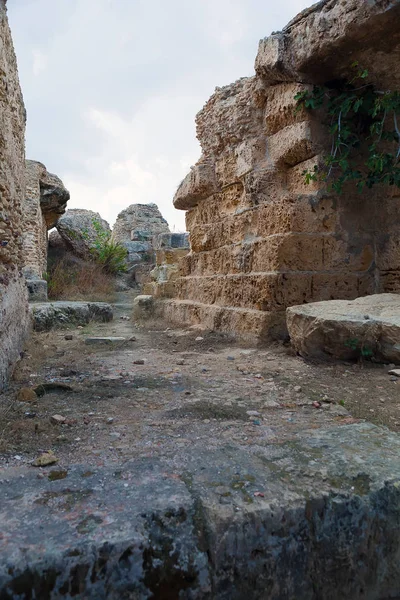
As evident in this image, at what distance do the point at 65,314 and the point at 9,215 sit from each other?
98.3 inches

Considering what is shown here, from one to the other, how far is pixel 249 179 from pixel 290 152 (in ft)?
1.52

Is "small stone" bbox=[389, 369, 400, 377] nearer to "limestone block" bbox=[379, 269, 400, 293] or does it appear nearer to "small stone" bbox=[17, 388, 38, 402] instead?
"limestone block" bbox=[379, 269, 400, 293]

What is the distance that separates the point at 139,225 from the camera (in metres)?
13.8

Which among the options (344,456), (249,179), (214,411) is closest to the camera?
(344,456)

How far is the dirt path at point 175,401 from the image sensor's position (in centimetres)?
152

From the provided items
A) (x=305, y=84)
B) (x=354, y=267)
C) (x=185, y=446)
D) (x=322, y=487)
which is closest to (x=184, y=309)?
(x=354, y=267)

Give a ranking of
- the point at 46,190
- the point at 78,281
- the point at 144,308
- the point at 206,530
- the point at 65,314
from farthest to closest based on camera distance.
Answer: the point at 78,281 < the point at 46,190 < the point at 144,308 < the point at 65,314 < the point at 206,530

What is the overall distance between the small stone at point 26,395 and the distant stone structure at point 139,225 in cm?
1087

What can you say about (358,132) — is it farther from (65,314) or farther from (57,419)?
(65,314)

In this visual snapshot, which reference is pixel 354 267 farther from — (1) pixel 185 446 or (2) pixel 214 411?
(1) pixel 185 446

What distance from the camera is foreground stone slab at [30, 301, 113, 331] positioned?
191 inches

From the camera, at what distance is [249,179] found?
391cm

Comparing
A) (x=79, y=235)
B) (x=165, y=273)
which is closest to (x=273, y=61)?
(x=165, y=273)

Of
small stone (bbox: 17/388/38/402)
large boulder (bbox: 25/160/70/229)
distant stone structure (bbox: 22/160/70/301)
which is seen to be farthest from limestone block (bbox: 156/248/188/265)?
small stone (bbox: 17/388/38/402)
